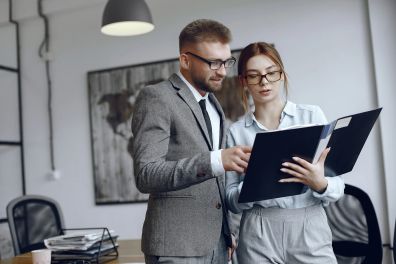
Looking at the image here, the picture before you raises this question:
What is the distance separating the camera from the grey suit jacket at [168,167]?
136 cm

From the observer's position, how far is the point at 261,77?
59.7 inches

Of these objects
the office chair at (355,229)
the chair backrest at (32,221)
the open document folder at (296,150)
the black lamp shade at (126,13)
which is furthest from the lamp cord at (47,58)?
the open document folder at (296,150)

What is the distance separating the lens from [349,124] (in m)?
1.37

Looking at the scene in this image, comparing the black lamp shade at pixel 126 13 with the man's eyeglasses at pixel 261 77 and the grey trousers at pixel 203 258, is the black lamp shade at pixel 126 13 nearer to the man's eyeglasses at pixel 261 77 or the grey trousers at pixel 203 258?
the man's eyeglasses at pixel 261 77

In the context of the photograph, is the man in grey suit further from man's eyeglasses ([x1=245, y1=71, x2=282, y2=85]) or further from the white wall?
the white wall

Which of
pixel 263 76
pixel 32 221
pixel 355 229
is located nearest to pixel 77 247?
pixel 32 221

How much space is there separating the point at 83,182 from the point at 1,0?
189 cm

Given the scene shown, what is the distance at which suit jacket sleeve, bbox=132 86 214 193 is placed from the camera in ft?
4.23

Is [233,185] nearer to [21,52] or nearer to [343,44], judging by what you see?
[343,44]

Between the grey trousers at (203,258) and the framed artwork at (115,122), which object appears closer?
the grey trousers at (203,258)

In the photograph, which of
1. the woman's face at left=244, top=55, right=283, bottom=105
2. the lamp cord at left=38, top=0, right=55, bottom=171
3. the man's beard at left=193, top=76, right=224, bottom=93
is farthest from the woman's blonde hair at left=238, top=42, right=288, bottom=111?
the lamp cord at left=38, top=0, right=55, bottom=171

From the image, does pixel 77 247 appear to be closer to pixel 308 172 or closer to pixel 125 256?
pixel 125 256

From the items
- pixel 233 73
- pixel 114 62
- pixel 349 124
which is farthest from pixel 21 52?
pixel 349 124

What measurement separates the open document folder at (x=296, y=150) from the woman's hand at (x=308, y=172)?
0.02 metres
